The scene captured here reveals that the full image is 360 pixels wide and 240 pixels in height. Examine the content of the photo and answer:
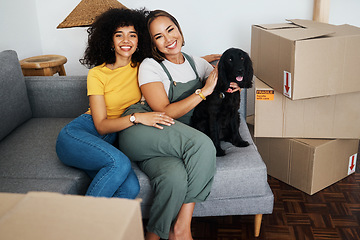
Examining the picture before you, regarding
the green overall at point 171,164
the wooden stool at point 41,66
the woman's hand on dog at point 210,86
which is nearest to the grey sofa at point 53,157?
the green overall at point 171,164

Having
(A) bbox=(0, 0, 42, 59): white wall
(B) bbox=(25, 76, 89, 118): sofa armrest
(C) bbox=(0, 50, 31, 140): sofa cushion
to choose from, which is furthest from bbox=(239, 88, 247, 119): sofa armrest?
(A) bbox=(0, 0, 42, 59): white wall

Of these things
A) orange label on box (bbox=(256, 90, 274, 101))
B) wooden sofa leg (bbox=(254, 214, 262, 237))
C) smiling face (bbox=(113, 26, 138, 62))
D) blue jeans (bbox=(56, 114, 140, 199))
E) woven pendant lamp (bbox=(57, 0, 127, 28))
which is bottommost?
wooden sofa leg (bbox=(254, 214, 262, 237))

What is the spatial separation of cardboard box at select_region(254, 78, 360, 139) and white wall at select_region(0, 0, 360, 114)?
3.14 feet

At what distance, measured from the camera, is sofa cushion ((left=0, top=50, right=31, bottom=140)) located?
1.87 m

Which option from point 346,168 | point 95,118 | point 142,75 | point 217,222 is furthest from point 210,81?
point 346,168

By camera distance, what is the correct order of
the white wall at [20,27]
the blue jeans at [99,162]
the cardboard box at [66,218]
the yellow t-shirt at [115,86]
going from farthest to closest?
the white wall at [20,27]
the yellow t-shirt at [115,86]
the blue jeans at [99,162]
the cardboard box at [66,218]

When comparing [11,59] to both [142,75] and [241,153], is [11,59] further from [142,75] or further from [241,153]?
[241,153]

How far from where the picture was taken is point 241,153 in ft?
5.51

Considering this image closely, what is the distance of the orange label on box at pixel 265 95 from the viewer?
1874 mm

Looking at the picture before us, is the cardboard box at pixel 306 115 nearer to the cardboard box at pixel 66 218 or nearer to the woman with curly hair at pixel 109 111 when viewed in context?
the woman with curly hair at pixel 109 111

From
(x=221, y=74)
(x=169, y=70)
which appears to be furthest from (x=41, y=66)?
(x=221, y=74)

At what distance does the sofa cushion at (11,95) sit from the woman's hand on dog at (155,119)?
32.4 inches

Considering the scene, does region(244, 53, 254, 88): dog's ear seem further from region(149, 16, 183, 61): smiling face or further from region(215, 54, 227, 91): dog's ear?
region(149, 16, 183, 61): smiling face

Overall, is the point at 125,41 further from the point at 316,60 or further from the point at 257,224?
the point at 257,224
